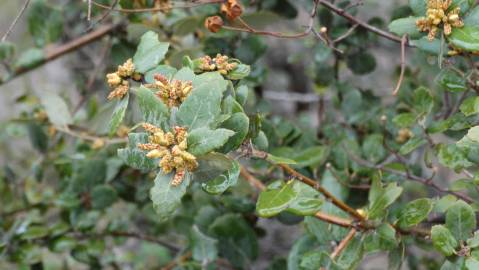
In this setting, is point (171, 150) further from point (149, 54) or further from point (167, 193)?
point (149, 54)

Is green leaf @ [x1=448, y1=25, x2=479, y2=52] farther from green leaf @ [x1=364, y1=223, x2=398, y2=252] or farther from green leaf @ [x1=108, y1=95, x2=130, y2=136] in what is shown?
green leaf @ [x1=108, y1=95, x2=130, y2=136]

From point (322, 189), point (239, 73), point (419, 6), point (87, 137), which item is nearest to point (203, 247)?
point (87, 137)

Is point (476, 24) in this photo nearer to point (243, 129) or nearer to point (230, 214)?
point (243, 129)

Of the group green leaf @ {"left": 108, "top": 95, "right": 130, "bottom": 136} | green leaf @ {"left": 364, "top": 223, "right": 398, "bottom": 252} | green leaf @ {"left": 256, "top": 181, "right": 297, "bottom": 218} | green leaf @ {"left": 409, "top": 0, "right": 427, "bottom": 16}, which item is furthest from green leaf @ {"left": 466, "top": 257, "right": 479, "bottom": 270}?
green leaf @ {"left": 108, "top": 95, "right": 130, "bottom": 136}

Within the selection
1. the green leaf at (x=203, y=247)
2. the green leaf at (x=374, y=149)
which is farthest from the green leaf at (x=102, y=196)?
the green leaf at (x=374, y=149)

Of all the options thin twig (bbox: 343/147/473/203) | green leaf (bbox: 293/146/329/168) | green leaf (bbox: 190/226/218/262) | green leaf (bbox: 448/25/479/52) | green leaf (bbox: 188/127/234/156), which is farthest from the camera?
green leaf (bbox: 190/226/218/262)

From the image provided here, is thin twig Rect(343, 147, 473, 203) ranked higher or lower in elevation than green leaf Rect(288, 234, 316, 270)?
higher

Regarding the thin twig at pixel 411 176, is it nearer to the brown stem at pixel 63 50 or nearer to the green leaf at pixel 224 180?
the green leaf at pixel 224 180
